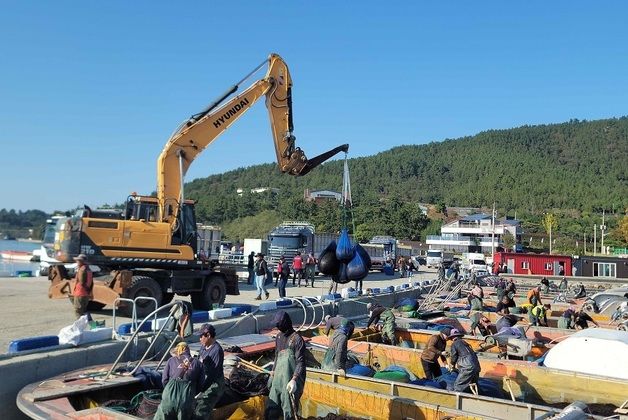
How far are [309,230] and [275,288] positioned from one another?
34.1 ft

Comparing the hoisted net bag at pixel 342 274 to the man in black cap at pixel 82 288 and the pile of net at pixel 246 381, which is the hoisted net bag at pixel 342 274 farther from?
the man in black cap at pixel 82 288

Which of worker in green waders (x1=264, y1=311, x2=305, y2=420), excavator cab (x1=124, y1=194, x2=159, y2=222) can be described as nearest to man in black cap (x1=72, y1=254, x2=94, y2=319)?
excavator cab (x1=124, y1=194, x2=159, y2=222)

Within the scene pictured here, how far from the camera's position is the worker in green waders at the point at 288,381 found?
18.1 feet

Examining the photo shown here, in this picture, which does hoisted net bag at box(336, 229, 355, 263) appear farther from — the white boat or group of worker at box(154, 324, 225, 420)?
group of worker at box(154, 324, 225, 420)

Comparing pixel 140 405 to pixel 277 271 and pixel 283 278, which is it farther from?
pixel 277 271

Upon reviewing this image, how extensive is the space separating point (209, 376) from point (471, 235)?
82689mm

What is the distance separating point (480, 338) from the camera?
11.2 m

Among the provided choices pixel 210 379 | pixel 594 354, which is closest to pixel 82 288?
pixel 210 379

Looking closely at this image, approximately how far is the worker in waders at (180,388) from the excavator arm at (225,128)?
8375 mm

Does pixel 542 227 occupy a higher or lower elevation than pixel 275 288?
higher

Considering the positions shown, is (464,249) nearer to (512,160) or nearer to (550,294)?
(550,294)

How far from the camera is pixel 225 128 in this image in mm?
15141

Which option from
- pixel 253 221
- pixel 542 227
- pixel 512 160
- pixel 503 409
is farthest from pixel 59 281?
pixel 512 160

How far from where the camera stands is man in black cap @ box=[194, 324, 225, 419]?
208 inches
